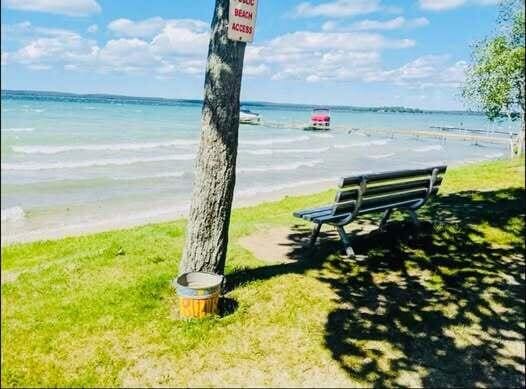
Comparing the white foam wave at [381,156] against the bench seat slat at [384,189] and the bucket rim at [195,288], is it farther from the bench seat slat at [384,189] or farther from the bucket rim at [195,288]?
the bucket rim at [195,288]

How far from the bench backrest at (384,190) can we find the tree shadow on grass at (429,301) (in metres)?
0.59

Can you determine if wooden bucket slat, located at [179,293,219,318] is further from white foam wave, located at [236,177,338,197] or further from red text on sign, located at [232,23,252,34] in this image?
white foam wave, located at [236,177,338,197]

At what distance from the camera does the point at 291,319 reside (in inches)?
225

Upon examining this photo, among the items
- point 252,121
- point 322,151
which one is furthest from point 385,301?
point 252,121

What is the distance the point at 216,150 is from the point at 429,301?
10.3 ft

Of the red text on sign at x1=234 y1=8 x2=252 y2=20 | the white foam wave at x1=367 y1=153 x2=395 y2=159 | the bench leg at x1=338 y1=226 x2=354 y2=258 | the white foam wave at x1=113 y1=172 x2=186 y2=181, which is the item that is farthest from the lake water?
the bench leg at x1=338 y1=226 x2=354 y2=258

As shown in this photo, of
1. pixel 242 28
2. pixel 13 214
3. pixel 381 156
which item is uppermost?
pixel 242 28

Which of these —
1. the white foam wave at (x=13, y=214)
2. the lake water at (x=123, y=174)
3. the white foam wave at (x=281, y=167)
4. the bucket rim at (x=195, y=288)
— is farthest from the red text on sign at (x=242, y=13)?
the white foam wave at (x=281, y=167)

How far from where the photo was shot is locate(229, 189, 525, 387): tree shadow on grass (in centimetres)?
500

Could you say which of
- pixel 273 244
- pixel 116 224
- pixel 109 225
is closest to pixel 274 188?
pixel 116 224

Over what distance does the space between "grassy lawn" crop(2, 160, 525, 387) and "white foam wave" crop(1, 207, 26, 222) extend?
7412 millimetres

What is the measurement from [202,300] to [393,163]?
32.5 m

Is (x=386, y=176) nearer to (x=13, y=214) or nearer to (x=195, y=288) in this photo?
(x=195, y=288)

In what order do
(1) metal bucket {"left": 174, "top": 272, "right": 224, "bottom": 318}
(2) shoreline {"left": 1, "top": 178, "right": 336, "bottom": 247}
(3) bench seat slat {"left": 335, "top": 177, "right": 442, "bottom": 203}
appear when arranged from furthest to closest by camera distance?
1. (2) shoreline {"left": 1, "top": 178, "right": 336, "bottom": 247}
2. (3) bench seat slat {"left": 335, "top": 177, "right": 442, "bottom": 203}
3. (1) metal bucket {"left": 174, "top": 272, "right": 224, "bottom": 318}
